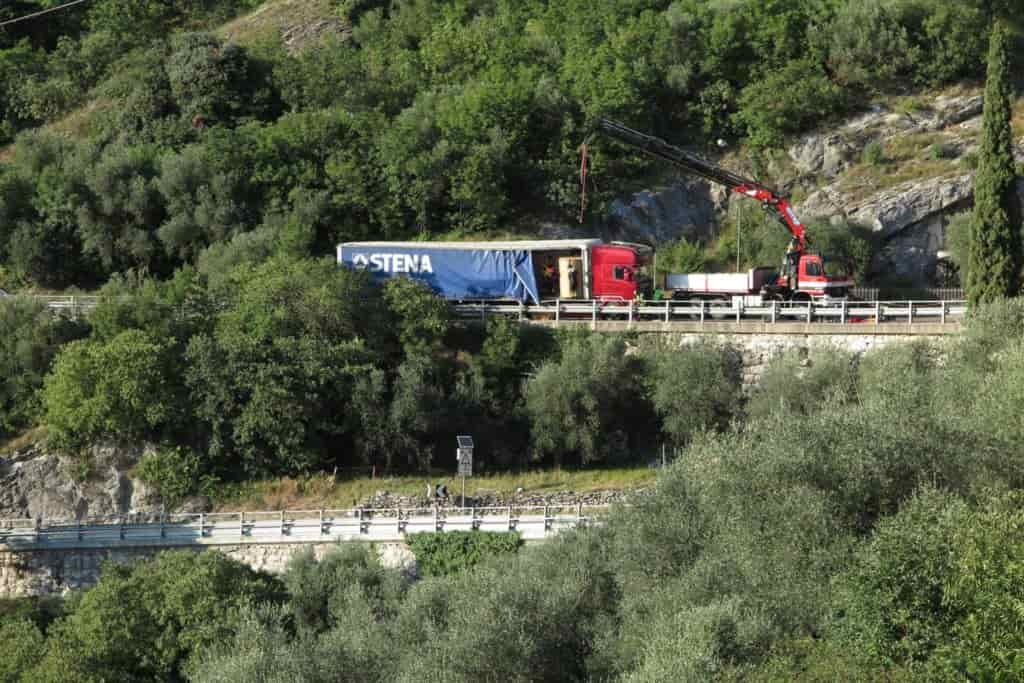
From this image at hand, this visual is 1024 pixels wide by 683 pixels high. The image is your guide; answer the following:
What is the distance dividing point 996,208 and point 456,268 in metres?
17.1

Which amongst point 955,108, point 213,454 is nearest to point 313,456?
point 213,454

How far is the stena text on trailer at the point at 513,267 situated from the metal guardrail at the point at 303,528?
10961 mm

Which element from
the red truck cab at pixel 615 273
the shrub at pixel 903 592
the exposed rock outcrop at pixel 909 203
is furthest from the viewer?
the exposed rock outcrop at pixel 909 203

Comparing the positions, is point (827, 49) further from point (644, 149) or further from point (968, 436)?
point (968, 436)

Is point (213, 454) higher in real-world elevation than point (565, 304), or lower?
lower

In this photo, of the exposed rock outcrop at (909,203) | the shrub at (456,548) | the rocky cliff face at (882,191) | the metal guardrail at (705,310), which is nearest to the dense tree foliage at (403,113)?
the rocky cliff face at (882,191)

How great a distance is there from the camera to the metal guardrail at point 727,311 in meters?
43.2

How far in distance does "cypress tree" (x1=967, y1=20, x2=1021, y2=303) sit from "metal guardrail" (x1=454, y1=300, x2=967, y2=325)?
4.15 ft

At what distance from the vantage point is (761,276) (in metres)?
46.0

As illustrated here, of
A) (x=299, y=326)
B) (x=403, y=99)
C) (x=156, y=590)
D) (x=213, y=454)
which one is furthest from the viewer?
(x=403, y=99)

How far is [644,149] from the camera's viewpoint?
4775 centimetres

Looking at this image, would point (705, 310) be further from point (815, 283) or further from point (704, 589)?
point (704, 589)

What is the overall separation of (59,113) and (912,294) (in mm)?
38656

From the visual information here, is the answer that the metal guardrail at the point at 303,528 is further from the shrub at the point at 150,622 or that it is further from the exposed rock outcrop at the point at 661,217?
the exposed rock outcrop at the point at 661,217
